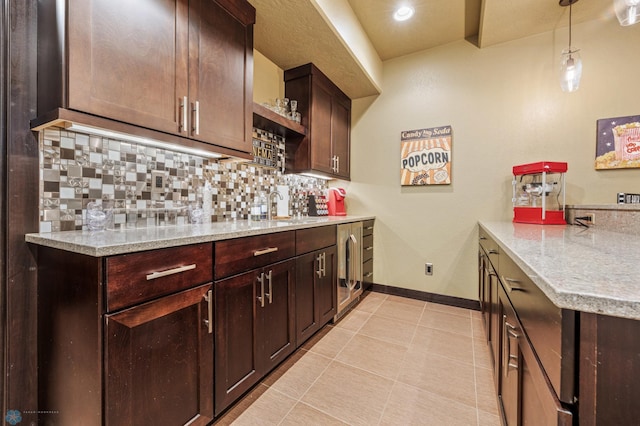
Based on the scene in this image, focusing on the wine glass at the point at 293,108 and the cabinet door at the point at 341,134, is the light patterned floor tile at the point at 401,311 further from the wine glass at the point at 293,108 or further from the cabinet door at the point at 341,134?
the wine glass at the point at 293,108

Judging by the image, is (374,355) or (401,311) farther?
(401,311)

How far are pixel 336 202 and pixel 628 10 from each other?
2.41 m

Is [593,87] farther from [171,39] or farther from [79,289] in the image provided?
[79,289]

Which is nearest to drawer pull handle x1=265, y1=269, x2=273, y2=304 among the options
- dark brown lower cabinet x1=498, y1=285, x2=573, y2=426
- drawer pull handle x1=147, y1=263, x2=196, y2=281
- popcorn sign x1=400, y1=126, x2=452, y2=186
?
drawer pull handle x1=147, y1=263, x2=196, y2=281

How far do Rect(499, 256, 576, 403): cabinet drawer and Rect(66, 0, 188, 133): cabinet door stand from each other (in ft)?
5.34

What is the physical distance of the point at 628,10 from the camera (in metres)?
1.34

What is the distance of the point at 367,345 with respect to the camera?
202cm

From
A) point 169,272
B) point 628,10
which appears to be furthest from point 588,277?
point 628,10

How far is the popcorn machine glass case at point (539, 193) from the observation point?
2.14 m

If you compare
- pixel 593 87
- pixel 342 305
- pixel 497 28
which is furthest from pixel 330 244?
pixel 593 87

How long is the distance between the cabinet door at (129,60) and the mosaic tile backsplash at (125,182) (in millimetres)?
298

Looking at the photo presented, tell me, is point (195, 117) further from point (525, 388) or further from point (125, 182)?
point (525, 388)

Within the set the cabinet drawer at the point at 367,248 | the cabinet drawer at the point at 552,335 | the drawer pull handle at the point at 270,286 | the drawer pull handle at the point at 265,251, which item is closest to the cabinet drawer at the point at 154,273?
the drawer pull handle at the point at 265,251

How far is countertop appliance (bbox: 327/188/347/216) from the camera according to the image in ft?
10.2
